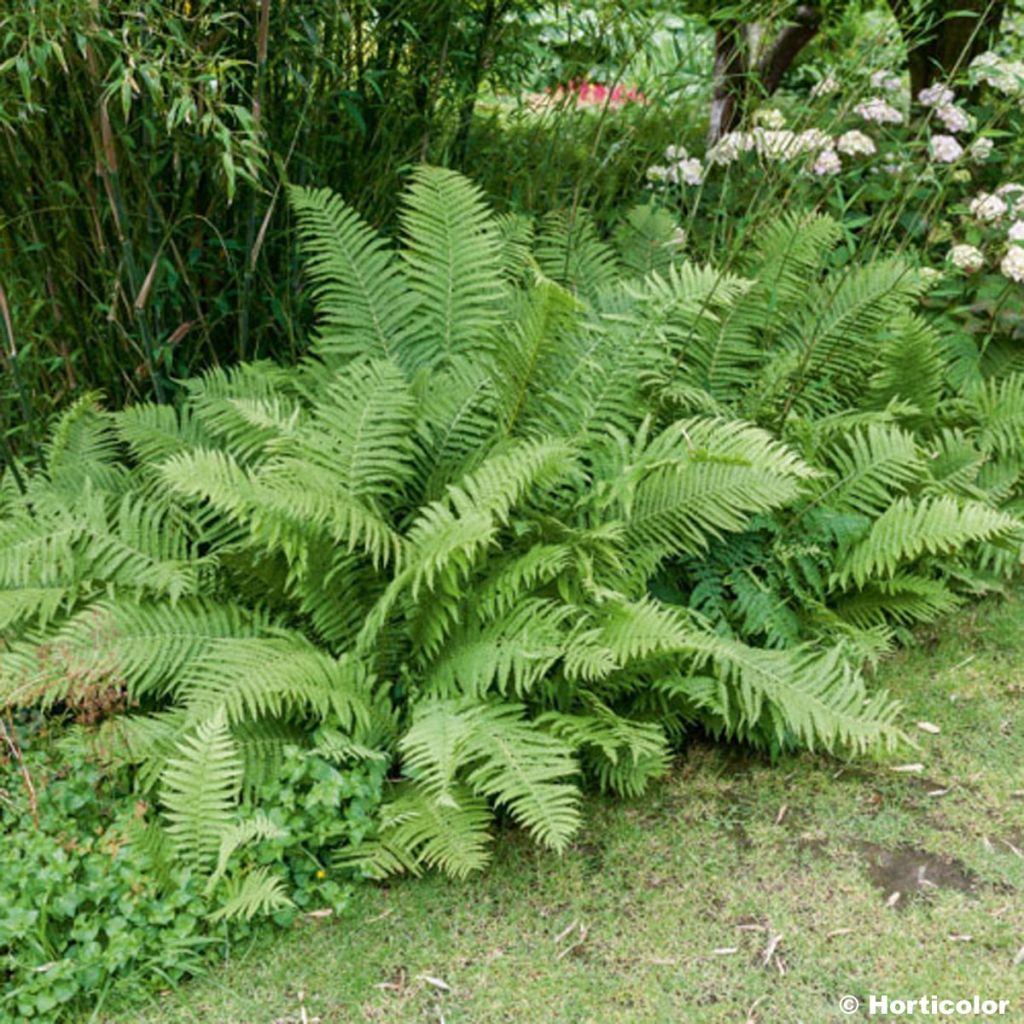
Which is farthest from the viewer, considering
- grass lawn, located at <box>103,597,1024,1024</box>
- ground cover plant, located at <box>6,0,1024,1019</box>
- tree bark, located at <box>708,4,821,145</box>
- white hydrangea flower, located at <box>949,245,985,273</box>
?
tree bark, located at <box>708,4,821,145</box>

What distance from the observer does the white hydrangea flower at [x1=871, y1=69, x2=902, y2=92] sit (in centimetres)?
380

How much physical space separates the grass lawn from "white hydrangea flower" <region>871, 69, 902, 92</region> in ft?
6.99

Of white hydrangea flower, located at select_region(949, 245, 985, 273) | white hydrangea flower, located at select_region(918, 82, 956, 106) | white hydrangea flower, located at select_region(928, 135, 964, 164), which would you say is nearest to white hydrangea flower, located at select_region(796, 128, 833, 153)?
white hydrangea flower, located at select_region(918, 82, 956, 106)

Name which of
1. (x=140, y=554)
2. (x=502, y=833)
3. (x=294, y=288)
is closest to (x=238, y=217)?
(x=294, y=288)

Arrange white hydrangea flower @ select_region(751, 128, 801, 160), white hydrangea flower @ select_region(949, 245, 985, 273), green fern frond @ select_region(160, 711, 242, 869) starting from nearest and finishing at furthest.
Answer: green fern frond @ select_region(160, 711, 242, 869) → white hydrangea flower @ select_region(751, 128, 801, 160) → white hydrangea flower @ select_region(949, 245, 985, 273)

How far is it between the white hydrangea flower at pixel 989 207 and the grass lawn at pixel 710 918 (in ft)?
5.97

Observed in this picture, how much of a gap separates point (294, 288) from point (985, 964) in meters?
2.64

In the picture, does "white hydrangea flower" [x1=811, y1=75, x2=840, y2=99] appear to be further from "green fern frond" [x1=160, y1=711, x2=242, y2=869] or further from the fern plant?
"green fern frond" [x1=160, y1=711, x2=242, y2=869]

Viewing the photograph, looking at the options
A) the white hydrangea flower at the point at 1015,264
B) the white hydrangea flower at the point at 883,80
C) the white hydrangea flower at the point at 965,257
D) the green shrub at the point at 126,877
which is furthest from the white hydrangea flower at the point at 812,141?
the green shrub at the point at 126,877

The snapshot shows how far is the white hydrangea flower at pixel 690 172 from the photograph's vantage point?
13.2 feet

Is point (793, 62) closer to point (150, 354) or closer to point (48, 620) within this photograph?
point (150, 354)

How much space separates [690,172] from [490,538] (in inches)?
76.4

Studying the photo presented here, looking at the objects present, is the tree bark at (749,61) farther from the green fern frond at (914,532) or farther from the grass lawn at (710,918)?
the grass lawn at (710,918)

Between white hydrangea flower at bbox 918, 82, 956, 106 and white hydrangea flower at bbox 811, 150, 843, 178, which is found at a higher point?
white hydrangea flower at bbox 918, 82, 956, 106
